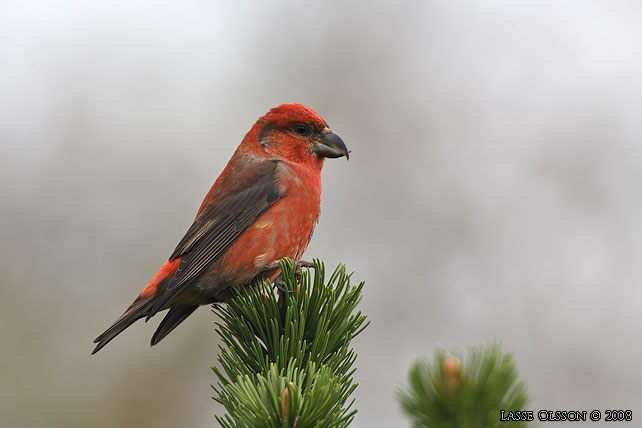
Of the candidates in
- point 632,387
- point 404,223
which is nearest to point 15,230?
point 404,223

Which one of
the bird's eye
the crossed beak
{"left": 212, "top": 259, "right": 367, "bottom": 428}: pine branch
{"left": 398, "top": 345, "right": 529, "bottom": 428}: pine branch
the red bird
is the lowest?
{"left": 398, "top": 345, "right": 529, "bottom": 428}: pine branch

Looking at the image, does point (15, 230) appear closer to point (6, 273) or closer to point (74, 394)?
point (6, 273)

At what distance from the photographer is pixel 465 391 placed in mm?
1412

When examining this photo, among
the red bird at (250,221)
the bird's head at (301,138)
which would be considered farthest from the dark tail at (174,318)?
the bird's head at (301,138)

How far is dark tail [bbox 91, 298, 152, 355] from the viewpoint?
10.2ft

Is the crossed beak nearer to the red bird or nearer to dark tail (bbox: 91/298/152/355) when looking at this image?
the red bird

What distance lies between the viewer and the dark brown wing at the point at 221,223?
3.31 metres

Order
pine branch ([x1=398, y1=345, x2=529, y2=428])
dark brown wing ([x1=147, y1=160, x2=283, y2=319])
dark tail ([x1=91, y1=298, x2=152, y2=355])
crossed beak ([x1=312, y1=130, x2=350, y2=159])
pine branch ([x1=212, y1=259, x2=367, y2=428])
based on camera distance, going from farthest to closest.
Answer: crossed beak ([x1=312, y1=130, x2=350, y2=159])
dark brown wing ([x1=147, y1=160, x2=283, y2=319])
dark tail ([x1=91, y1=298, x2=152, y2=355])
pine branch ([x1=212, y1=259, x2=367, y2=428])
pine branch ([x1=398, y1=345, x2=529, y2=428])


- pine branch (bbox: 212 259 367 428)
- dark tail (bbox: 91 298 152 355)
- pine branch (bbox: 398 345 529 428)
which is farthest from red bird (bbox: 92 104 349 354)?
pine branch (bbox: 398 345 529 428)

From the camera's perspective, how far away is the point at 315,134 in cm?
408

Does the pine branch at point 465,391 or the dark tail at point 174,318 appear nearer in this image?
the pine branch at point 465,391

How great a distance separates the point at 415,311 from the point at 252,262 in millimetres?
3852

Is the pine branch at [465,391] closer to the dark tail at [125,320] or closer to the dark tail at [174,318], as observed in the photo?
the dark tail at [125,320]

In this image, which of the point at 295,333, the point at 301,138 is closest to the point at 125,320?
the point at 295,333
